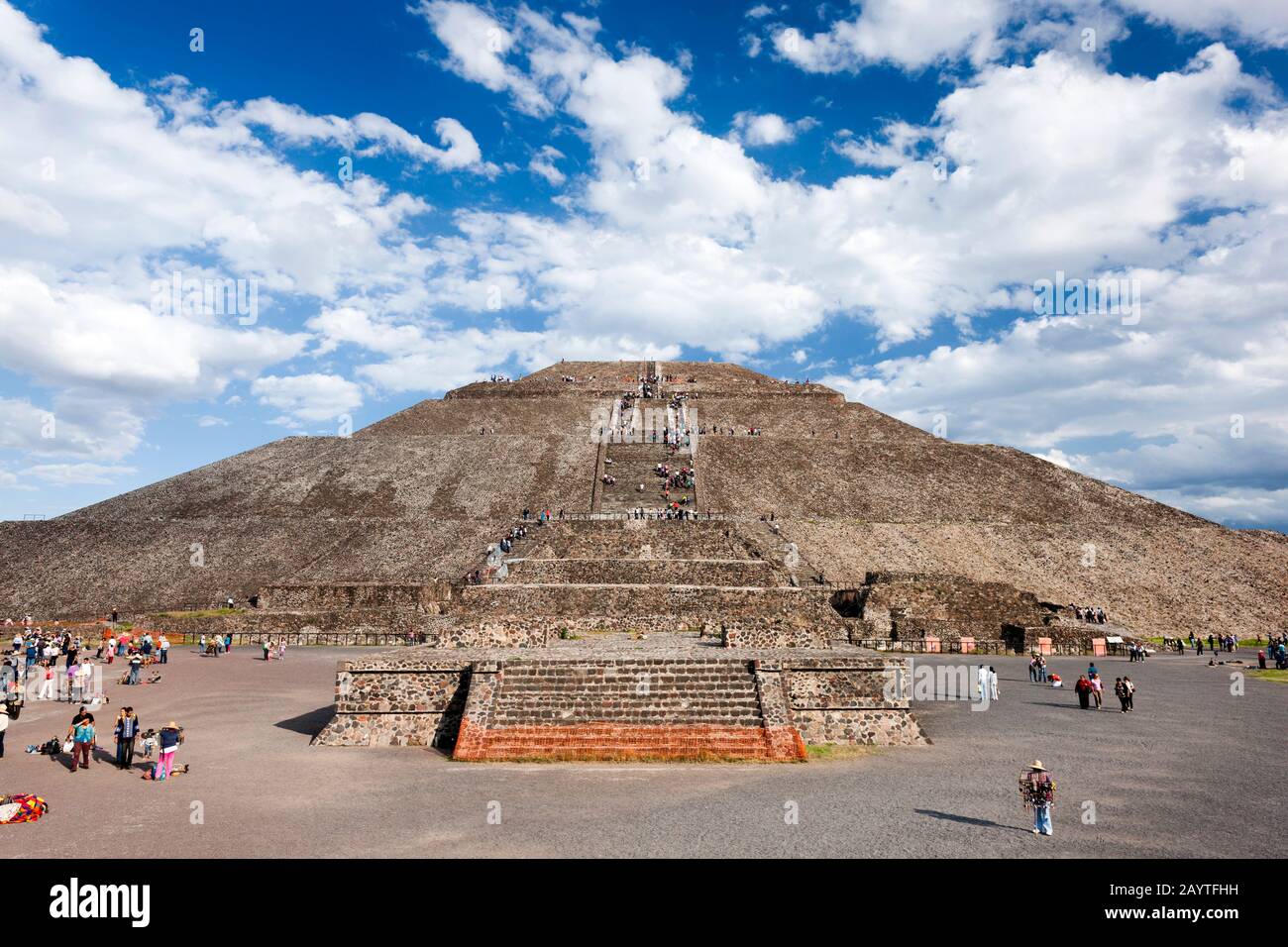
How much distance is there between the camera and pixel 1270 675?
79.2ft

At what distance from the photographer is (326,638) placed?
3045cm

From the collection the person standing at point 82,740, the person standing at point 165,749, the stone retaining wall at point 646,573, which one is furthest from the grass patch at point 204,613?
the person standing at point 165,749

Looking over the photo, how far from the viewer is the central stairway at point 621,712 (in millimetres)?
12578

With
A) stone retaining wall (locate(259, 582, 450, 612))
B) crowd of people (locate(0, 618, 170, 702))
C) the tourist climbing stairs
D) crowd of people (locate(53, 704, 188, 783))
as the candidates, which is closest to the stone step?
crowd of people (locate(53, 704, 188, 783))

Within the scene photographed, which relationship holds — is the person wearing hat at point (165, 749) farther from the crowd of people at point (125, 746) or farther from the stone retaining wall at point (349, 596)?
the stone retaining wall at point (349, 596)

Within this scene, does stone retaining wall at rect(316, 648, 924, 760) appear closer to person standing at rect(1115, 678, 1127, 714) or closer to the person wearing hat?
the person wearing hat

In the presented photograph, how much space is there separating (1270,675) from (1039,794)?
73.4ft

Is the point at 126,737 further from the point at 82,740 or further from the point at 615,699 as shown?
the point at 615,699

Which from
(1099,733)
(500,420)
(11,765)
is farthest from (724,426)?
(11,765)

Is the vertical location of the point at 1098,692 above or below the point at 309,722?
below

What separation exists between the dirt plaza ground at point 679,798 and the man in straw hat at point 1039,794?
183 mm

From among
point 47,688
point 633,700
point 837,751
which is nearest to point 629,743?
point 633,700

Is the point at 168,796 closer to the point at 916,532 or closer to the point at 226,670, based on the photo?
the point at 226,670
